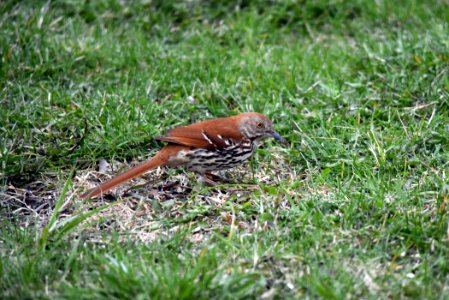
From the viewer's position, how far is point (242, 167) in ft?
20.0

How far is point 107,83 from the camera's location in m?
7.04

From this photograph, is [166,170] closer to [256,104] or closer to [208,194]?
[208,194]

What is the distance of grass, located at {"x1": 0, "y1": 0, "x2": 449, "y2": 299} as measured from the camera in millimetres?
4184

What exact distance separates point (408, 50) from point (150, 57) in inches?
103

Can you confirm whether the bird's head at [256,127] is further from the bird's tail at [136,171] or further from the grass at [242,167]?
the bird's tail at [136,171]

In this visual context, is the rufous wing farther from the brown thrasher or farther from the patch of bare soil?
the patch of bare soil

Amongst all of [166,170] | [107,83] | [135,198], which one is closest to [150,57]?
[107,83]

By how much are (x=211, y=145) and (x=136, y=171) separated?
66 centimetres

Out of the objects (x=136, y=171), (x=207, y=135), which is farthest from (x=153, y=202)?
(x=207, y=135)

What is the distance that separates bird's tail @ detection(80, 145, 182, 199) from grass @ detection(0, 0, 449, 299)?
142mm

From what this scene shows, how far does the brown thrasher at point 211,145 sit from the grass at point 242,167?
177 mm

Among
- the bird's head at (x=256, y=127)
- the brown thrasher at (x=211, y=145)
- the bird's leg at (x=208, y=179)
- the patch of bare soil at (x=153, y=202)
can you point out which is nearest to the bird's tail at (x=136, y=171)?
the brown thrasher at (x=211, y=145)

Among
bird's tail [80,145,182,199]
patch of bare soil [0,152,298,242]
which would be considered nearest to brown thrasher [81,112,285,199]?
bird's tail [80,145,182,199]

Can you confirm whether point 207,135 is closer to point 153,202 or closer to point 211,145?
point 211,145
